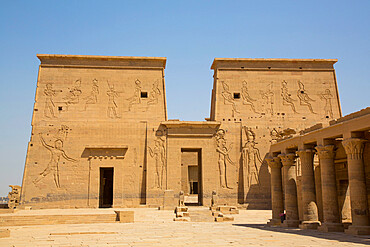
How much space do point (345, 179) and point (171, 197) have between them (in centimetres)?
959

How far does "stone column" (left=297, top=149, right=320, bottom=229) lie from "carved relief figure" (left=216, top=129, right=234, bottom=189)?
10064 millimetres

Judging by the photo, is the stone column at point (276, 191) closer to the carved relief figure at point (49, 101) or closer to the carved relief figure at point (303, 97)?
the carved relief figure at point (303, 97)

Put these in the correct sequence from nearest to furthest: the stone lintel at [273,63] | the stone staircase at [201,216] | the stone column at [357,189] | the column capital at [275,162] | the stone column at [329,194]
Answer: the stone column at [357,189], the stone column at [329,194], the column capital at [275,162], the stone staircase at [201,216], the stone lintel at [273,63]

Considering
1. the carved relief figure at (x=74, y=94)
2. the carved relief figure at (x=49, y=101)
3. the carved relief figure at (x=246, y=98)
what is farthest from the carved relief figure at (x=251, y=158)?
the carved relief figure at (x=49, y=101)

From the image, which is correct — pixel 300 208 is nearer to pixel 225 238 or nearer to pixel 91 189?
pixel 225 238

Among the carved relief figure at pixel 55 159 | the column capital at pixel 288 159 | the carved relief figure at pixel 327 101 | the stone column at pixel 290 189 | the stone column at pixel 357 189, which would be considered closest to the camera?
the stone column at pixel 357 189

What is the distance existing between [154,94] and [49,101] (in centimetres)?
646

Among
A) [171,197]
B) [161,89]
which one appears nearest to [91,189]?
[171,197]

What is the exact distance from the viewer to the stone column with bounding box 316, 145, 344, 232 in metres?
9.95

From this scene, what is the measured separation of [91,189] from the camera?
2039cm

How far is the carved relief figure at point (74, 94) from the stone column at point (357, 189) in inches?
657

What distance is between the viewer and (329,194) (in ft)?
33.4

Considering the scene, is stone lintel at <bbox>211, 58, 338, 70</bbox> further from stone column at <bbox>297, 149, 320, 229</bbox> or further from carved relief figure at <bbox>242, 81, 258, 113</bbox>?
stone column at <bbox>297, 149, 320, 229</bbox>

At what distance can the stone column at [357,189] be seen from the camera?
8.96 meters
